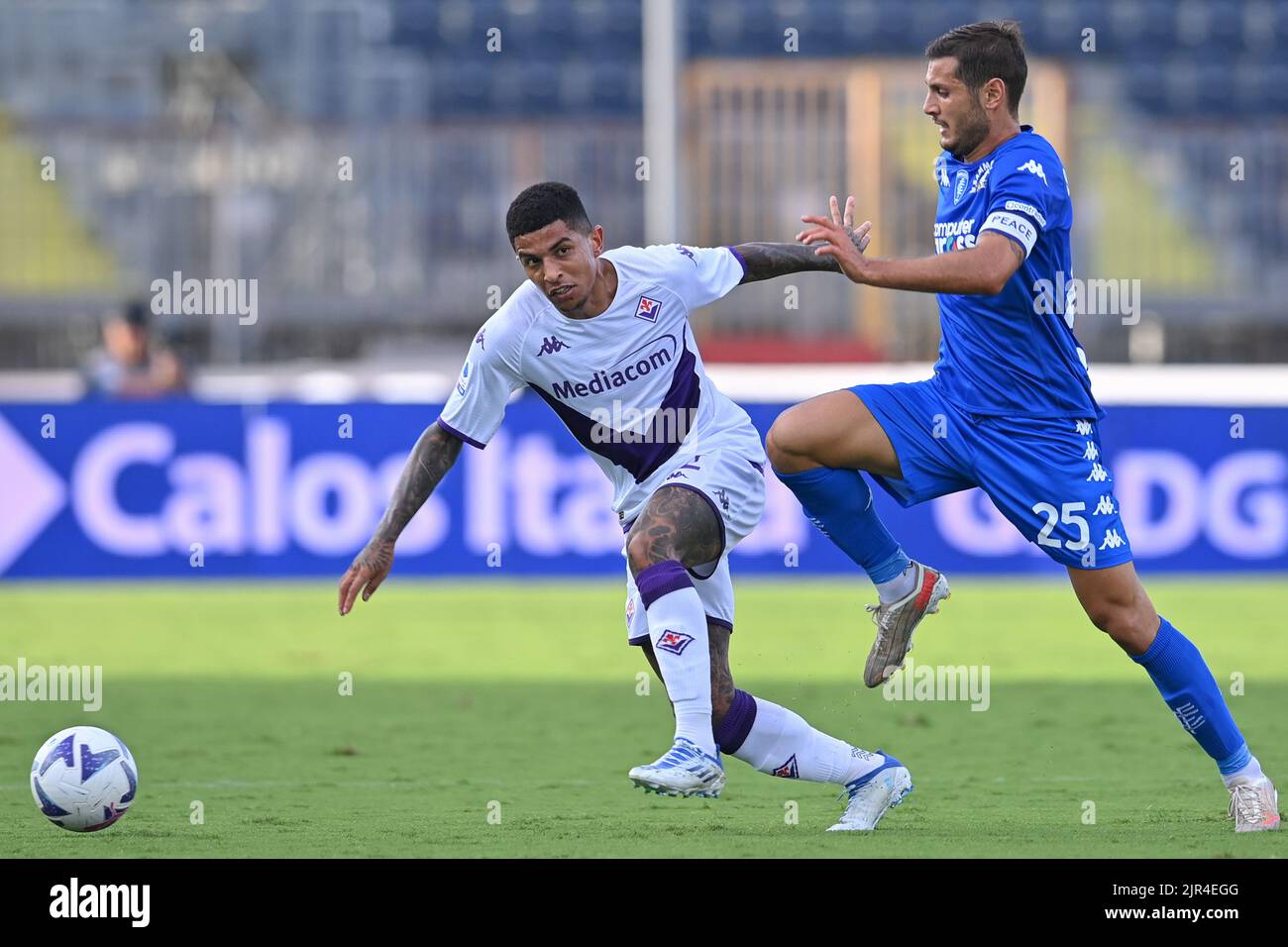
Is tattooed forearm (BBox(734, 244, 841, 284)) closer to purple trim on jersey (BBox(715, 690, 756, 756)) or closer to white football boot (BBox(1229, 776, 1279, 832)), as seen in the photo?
purple trim on jersey (BBox(715, 690, 756, 756))

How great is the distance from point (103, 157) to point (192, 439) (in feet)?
21.1

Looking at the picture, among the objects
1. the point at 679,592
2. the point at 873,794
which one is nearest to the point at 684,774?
the point at 679,592

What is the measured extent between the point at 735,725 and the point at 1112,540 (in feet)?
4.11

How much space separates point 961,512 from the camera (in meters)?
13.6

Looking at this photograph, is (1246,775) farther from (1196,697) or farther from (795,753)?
(795,753)

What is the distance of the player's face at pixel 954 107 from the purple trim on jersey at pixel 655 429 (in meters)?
1.02

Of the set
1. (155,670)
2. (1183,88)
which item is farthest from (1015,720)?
(1183,88)

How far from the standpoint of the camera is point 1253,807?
5.72 m

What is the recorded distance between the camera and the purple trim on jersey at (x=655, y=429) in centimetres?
599

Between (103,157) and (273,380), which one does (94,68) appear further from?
(273,380)
